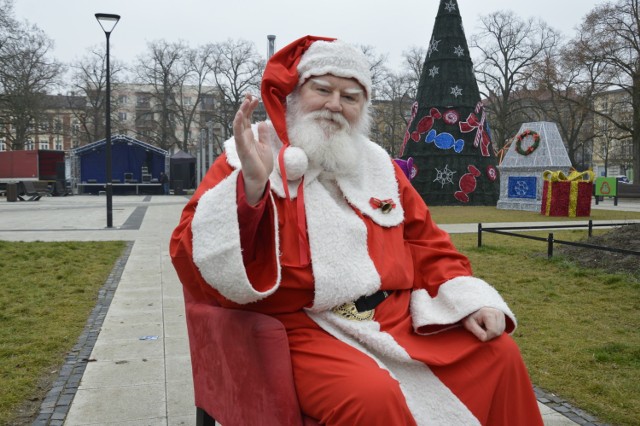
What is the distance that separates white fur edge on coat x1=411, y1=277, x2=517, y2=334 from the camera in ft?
7.54

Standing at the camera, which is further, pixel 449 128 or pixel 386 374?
pixel 449 128

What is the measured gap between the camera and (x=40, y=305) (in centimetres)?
577

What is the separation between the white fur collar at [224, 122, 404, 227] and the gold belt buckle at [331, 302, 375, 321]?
41 cm

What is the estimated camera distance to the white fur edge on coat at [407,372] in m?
2.05

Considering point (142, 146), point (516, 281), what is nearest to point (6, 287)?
point (516, 281)

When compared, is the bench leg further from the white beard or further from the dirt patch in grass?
the dirt patch in grass

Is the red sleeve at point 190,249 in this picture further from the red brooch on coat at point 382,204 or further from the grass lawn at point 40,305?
the grass lawn at point 40,305

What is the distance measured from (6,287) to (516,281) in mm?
5885

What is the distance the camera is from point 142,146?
37.5 meters

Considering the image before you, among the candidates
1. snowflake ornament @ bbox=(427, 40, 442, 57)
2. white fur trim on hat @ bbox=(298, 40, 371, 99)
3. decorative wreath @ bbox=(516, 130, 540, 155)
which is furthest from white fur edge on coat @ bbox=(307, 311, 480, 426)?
snowflake ornament @ bbox=(427, 40, 442, 57)

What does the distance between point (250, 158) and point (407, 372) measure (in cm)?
95

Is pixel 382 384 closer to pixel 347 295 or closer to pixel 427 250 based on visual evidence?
pixel 347 295

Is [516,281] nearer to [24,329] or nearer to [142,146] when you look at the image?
[24,329]

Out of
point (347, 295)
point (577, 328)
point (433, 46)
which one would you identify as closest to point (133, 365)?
point (347, 295)
